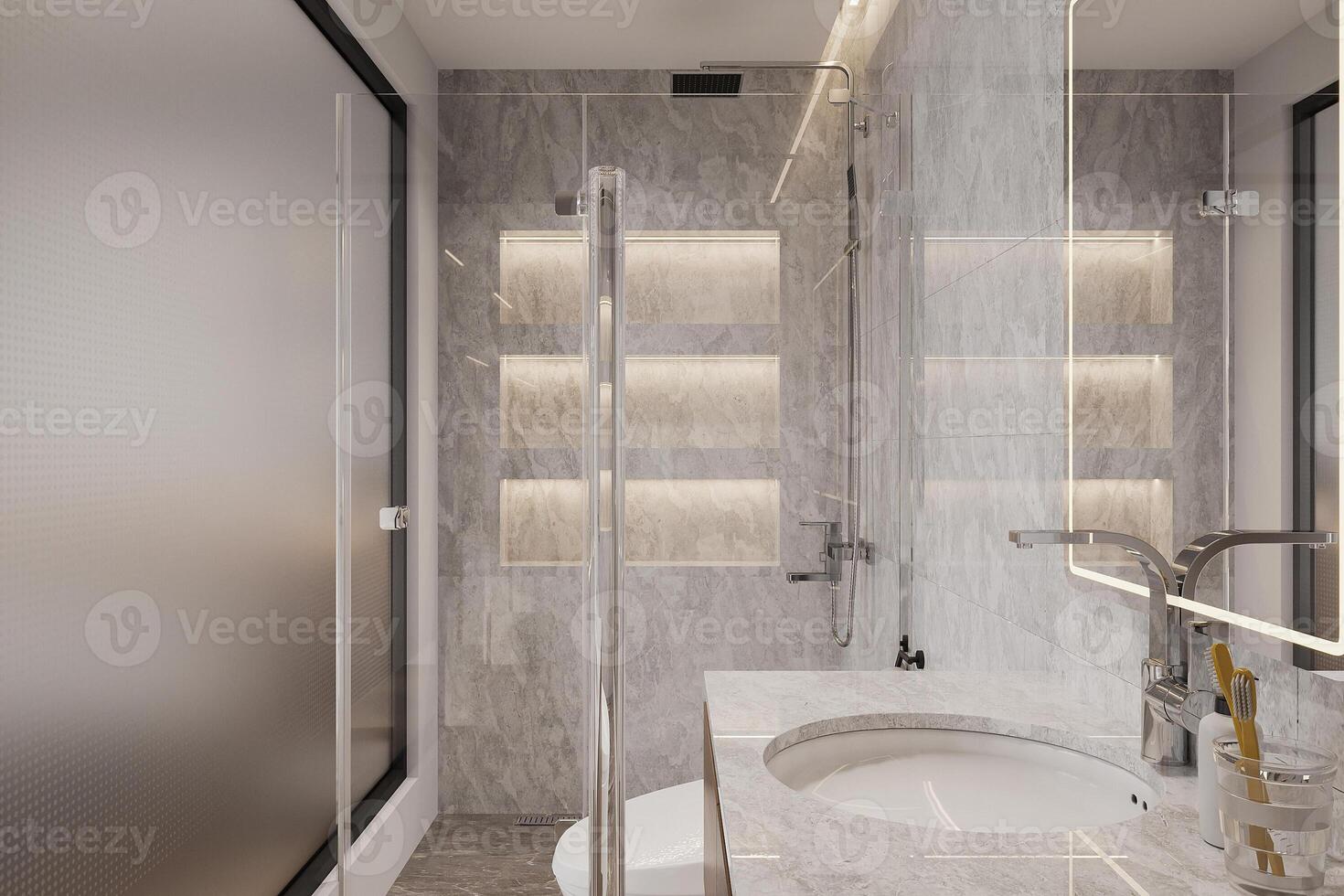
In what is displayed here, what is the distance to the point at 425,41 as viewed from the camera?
246cm

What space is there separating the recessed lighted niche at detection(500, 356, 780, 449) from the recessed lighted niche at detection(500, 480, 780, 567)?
0.09 m

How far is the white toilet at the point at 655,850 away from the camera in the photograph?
1466mm

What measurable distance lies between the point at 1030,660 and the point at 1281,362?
0.73 meters

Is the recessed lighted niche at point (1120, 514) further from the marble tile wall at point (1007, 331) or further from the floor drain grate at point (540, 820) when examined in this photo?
the floor drain grate at point (540, 820)

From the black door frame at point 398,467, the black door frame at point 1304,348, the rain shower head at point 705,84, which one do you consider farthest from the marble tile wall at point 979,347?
the black door frame at point 398,467

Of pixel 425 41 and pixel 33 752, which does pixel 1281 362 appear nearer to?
pixel 33 752

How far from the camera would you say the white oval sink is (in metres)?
0.93

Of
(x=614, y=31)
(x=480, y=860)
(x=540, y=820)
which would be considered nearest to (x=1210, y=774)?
(x=540, y=820)

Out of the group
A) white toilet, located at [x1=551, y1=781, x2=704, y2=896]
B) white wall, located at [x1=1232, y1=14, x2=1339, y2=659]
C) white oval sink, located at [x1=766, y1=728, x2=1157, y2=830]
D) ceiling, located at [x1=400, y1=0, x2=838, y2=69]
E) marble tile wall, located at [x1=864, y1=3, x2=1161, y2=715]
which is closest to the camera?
white wall, located at [x1=1232, y1=14, x2=1339, y2=659]

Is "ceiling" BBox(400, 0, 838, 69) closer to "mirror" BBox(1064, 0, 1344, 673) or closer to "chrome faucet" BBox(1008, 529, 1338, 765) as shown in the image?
"mirror" BBox(1064, 0, 1344, 673)

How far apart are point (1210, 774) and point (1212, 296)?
476 millimetres

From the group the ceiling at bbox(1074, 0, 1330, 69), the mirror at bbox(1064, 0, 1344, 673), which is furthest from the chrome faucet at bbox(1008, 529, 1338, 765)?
the ceiling at bbox(1074, 0, 1330, 69)

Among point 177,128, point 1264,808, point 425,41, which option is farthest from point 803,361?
point 425,41

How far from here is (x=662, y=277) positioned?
1615 millimetres
